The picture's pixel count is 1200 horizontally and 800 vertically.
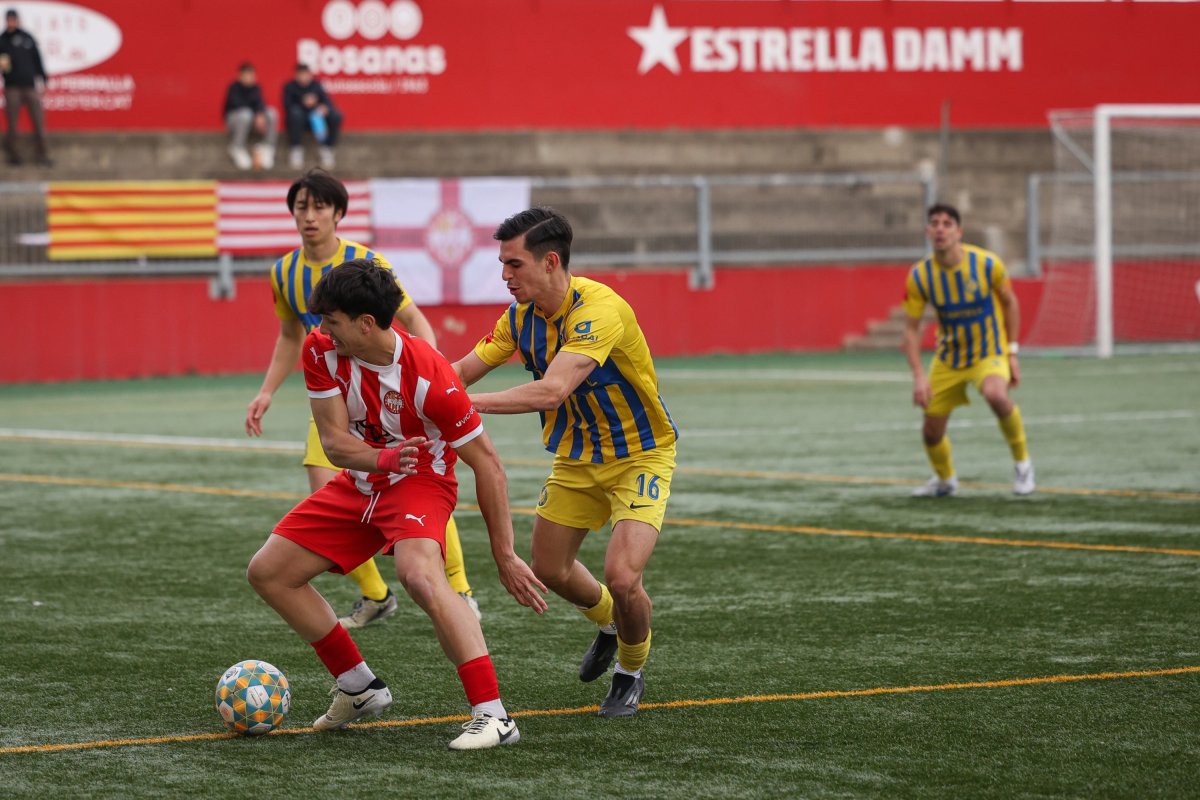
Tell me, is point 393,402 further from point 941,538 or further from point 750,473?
point 750,473

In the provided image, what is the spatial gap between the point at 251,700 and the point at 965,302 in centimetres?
751

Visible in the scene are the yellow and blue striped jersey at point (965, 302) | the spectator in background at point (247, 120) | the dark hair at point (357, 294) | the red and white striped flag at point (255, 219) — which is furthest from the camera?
the spectator in background at point (247, 120)

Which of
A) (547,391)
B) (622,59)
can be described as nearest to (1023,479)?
(547,391)

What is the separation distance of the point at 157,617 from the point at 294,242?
58.6 feet

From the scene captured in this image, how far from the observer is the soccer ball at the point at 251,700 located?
226 inches

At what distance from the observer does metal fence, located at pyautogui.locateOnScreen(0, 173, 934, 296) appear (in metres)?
27.4

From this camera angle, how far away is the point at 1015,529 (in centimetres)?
1034

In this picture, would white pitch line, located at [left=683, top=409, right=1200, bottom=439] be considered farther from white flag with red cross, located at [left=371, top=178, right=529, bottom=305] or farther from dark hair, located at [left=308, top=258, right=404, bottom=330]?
dark hair, located at [left=308, top=258, right=404, bottom=330]

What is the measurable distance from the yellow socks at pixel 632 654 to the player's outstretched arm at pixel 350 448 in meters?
1.04

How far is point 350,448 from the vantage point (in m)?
5.59

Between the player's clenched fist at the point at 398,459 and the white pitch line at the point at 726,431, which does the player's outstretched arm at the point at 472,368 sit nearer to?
the player's clenched fist at the point at 398,459

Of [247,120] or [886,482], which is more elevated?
[247,120]

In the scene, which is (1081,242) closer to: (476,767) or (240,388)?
(240,388)

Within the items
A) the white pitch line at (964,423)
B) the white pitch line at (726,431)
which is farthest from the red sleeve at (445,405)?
the white pitch line at (964,423)
